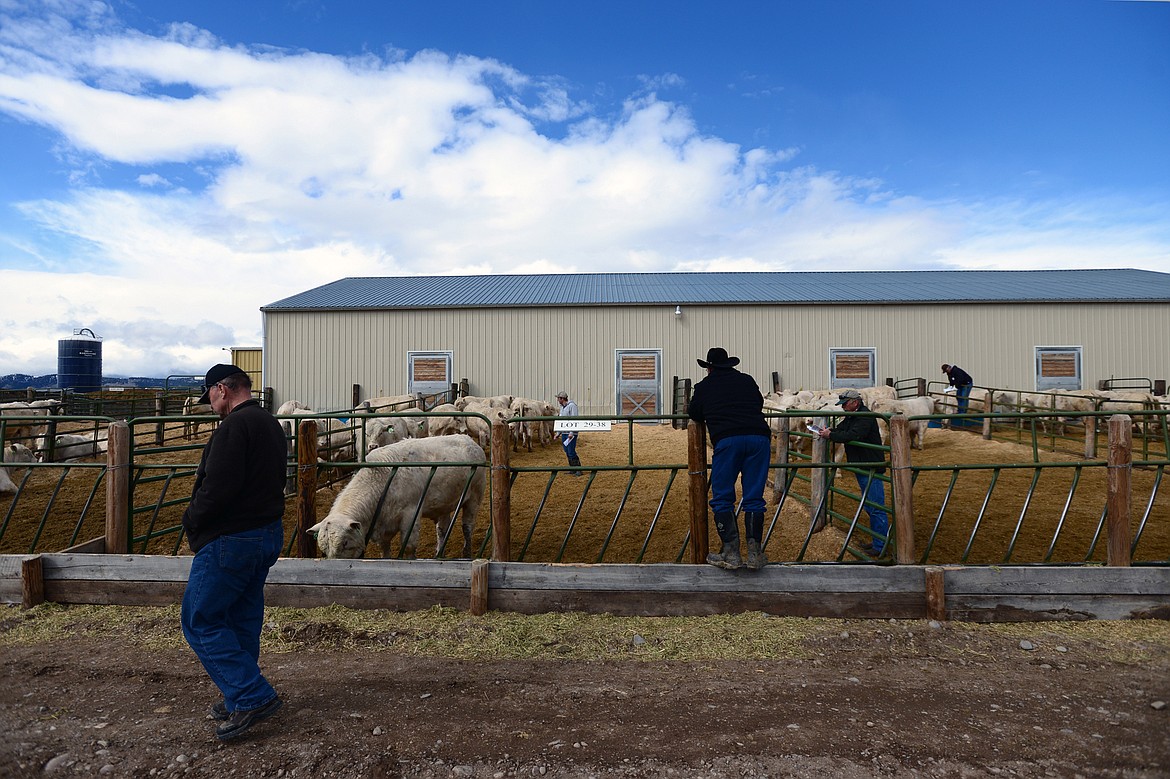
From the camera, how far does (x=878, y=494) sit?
26.0ft

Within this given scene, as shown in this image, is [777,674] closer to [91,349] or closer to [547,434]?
[547,434]

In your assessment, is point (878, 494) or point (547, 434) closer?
point (878, 494)

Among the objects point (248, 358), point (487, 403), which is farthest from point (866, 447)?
point (248, 358)

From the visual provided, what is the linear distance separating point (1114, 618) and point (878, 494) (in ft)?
9.89

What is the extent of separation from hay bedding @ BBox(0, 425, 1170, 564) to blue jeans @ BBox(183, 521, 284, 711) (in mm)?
2486

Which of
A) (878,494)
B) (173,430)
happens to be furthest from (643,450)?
(173,430)

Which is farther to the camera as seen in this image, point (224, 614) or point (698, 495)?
point (698, 495)

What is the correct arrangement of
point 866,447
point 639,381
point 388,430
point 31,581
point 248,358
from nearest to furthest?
point 31,581 → point 866,447 → point 388,430 → point 639,381 → point 248,358

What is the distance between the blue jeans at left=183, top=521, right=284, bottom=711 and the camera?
3.53 m

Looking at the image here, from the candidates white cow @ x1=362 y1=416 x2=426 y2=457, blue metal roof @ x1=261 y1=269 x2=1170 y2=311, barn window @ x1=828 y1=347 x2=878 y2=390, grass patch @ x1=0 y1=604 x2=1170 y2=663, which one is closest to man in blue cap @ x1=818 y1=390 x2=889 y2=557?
grass patch @ x1=0 y1=604 x2=1170 y2=663

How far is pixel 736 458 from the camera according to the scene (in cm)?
514

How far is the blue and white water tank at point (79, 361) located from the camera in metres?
40.0

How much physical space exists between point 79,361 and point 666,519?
45.7 m

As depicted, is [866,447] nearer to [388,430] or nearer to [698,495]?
[698,495]
